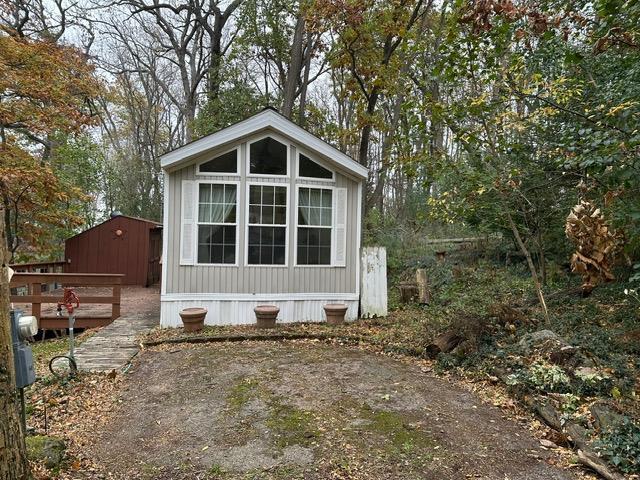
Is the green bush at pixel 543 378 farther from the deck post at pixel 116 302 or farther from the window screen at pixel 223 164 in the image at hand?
the deck post at pixel 116 302

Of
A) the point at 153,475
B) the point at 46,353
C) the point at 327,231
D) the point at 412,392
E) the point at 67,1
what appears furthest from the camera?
the point at 67,1

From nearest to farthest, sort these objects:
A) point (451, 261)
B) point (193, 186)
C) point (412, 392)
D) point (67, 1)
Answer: point (412, 392), point (193, 186), point (451, 261), point (67, 1)

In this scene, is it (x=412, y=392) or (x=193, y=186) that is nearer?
(x=412, y=392)

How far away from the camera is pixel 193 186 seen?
7.65 meters

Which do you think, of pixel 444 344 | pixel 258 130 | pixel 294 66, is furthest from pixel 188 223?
pixel 294 66

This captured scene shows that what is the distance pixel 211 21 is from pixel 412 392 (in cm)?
1676

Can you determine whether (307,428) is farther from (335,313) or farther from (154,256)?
(154,256)

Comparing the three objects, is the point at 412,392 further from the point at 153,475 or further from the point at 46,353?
the point at 46,353

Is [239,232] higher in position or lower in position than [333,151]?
lower

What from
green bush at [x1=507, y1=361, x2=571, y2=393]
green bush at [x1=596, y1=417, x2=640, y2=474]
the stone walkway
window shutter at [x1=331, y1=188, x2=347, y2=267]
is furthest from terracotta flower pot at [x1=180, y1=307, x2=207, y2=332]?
green bush at [x1=596, y1=417, x2=640, y2=474]

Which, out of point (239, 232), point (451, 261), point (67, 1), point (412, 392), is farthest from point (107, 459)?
point (67, 1)

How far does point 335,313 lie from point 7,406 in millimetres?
6162

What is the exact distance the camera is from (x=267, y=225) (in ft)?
25.9

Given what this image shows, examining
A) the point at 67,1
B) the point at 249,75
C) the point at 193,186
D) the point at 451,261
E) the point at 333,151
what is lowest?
the point at 451,261
